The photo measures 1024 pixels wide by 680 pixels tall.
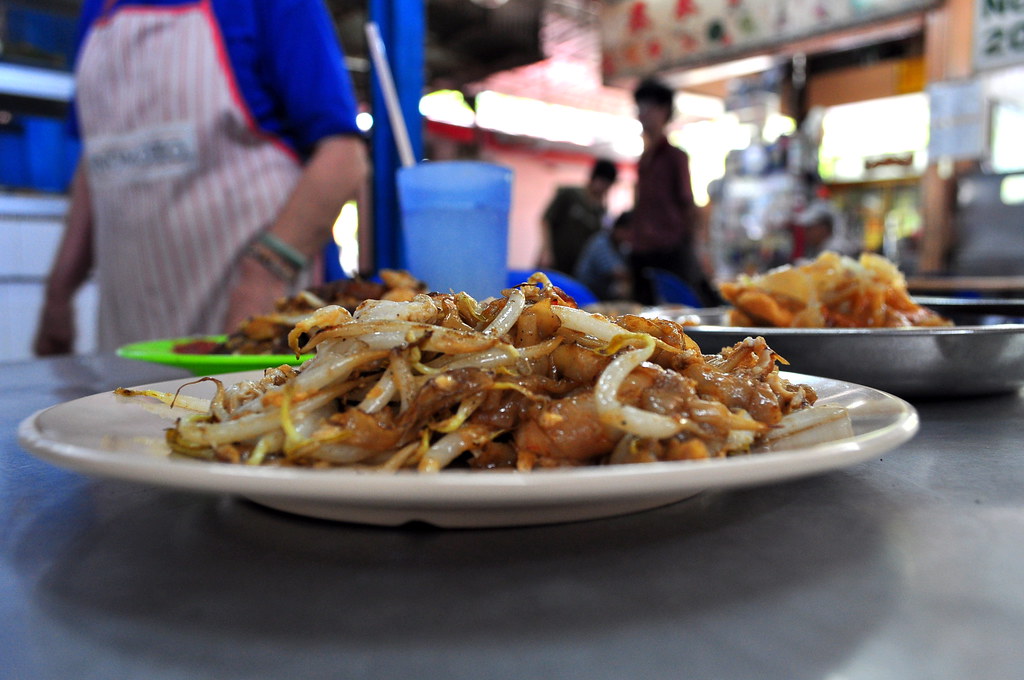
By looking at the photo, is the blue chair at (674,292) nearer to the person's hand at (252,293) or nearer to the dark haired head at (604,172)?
the person's hand at (252,293)

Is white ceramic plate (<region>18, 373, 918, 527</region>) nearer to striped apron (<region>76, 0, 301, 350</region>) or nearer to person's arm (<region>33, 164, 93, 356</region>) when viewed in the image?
striped apron (<region>76, 0, 301, 350</region>)

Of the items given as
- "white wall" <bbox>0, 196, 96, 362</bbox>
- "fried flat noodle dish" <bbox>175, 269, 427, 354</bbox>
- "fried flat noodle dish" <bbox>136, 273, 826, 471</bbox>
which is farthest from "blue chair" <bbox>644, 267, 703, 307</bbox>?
"white wall" <bbox>0, 196, 96, 362</bbox>

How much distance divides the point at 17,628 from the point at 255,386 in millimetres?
318

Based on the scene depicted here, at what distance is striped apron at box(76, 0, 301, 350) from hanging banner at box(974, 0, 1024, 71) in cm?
485

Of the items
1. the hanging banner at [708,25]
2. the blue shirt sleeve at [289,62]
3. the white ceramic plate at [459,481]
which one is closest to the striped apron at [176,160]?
the blue shirt sleeve at [289,62]

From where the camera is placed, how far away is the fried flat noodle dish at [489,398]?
1.85 ft

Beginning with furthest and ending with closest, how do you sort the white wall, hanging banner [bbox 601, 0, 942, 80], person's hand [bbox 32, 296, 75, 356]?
hanging banner [bbox 601, 0, 942, 80] → the white wall → person's hand [bbox 32, 296, 75, 356]

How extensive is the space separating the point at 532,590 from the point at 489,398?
7.3 inches

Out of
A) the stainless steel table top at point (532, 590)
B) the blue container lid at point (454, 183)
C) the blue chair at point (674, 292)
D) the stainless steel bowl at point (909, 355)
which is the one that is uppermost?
the blue container lid at point (454, 183)

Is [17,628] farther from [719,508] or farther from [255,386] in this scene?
[719,508]

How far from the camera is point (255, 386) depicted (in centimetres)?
71

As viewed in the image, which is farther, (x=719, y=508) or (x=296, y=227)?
(x=296, y=227)

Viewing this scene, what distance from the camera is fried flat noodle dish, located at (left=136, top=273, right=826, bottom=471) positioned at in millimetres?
Result: 562

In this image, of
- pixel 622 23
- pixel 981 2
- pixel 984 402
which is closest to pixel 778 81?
pixel 622 23
